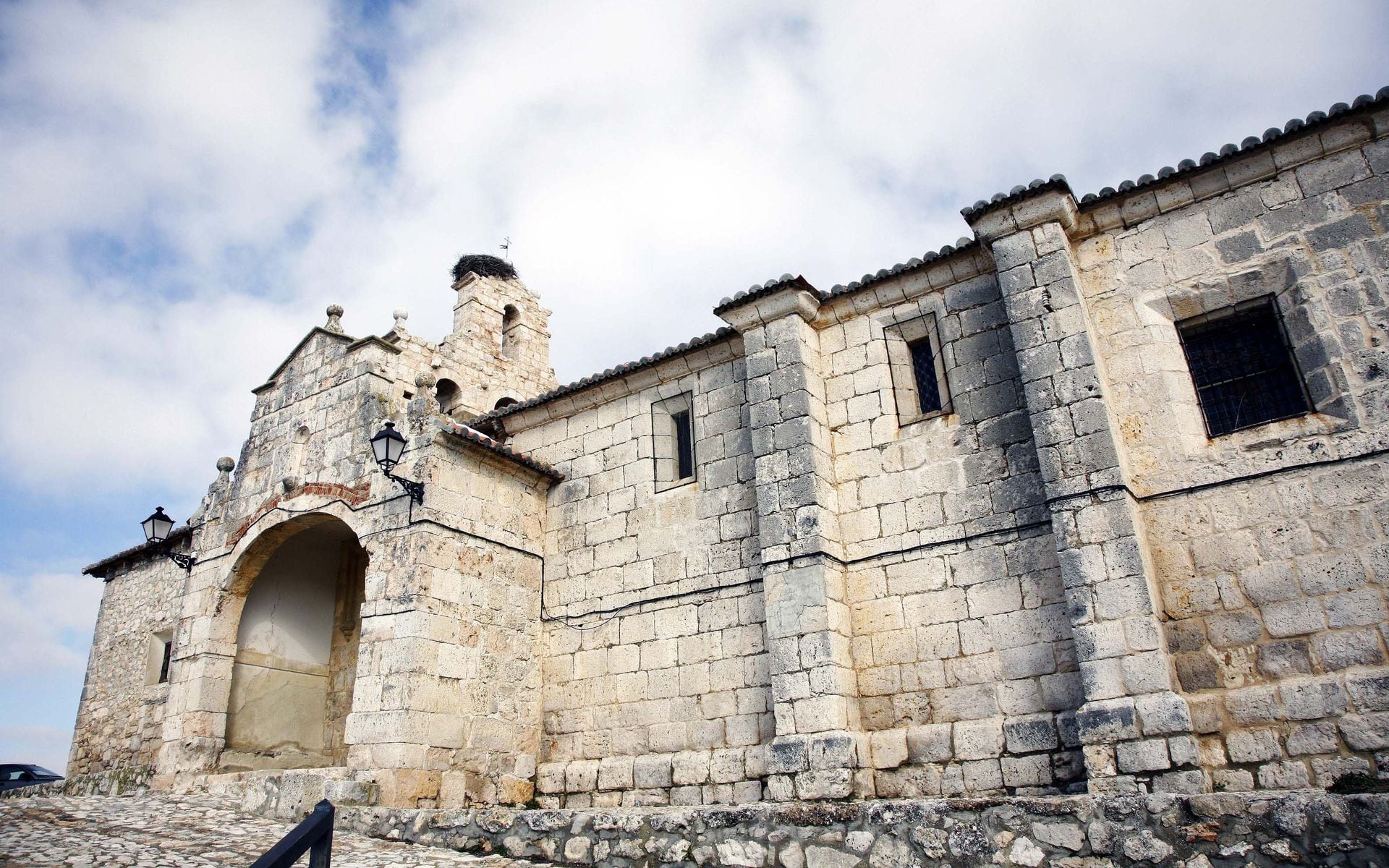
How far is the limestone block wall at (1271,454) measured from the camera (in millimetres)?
6828

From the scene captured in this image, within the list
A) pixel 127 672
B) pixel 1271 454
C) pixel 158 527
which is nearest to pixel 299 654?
pixel 158 527

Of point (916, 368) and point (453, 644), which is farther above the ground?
point (916, 368)

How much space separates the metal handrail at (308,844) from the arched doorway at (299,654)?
7.09m

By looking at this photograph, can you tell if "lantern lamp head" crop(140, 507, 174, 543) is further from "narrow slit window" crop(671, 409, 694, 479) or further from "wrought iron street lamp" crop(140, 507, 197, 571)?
"narrow slit window" crop(671, 409, 694, 479)

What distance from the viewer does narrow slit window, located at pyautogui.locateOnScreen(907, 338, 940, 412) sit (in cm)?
951

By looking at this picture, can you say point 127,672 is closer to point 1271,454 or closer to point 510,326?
point 510,326

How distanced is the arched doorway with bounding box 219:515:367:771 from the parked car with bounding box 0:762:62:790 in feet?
26.1

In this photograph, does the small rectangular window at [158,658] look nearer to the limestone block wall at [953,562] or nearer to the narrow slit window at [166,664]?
the narrow slit window at [166,664]

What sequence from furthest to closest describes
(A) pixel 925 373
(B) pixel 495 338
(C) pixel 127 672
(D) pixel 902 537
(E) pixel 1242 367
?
1. (B) pixel 495 338
2. (C) pixel 127 672
3. (A) pixel 925 373
4. (D) pixel 902 537
5. (E) pixel 1242 367

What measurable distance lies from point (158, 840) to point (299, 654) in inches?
210

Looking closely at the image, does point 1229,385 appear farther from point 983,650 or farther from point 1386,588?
point 983,650

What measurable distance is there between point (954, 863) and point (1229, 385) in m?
4.77

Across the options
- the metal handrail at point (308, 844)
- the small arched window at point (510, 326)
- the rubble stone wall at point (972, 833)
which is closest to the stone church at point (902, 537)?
the rubble stone wall at point (972, 833)

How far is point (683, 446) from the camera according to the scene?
11172 millimetres
